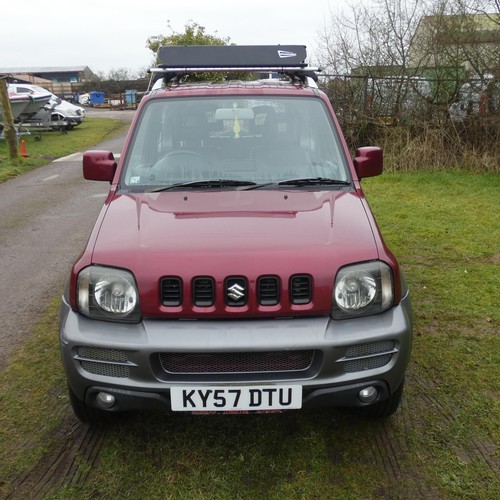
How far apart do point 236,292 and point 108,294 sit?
0.62m

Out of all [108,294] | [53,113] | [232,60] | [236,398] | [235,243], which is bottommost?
[53,113]

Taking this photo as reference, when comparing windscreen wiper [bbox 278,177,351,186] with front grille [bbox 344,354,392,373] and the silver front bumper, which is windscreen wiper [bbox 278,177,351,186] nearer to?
the silver front bumper

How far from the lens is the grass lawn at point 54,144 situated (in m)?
14.2

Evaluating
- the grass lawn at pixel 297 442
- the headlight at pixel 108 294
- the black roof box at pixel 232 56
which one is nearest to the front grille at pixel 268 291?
the headlight at pixel 108 294

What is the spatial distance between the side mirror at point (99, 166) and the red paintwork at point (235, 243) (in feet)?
2.15

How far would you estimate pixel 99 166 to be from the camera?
372cm

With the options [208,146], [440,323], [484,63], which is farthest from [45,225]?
[484,63]

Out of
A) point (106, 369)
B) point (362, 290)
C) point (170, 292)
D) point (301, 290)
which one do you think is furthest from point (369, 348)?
point (106, 369)

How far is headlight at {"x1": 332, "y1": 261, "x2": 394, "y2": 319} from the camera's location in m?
2.54

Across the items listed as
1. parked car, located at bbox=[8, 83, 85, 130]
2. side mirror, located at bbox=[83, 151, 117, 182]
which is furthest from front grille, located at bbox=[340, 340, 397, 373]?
parked car, located at bbox=[8, 83, 85, 130]

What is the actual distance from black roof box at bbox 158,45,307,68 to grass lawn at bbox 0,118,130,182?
9260 mm

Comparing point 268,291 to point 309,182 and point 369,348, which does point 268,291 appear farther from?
point 309,182

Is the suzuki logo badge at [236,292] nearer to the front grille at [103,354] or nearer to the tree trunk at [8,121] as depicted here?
the front grille at [103,354]

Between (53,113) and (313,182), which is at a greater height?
(313,182)
